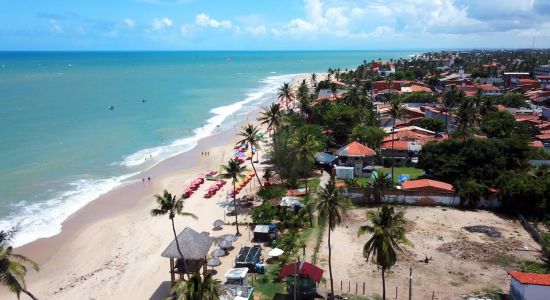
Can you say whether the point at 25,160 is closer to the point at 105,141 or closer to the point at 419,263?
the point at 105,141

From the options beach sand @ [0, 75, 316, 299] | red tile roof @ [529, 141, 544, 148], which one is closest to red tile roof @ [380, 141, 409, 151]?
red tile roof @ [529, 141, 544, 148]

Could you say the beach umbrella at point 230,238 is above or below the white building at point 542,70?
below

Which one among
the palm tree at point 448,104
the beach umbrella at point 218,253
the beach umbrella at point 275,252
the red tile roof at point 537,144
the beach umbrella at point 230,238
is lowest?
the beach umbrella at point 218,253

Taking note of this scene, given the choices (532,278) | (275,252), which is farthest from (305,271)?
(532,278)

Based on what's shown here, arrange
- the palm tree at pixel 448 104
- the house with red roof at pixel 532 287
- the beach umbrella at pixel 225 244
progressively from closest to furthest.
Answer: the house with red roof at pixel 532 287
the beach umbrella at pixel 225 244
the palm tree at pixel 448 104

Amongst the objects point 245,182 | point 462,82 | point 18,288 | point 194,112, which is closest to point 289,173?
point 245,182

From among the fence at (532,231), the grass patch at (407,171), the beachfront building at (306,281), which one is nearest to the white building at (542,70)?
the grass patch at (407,171)

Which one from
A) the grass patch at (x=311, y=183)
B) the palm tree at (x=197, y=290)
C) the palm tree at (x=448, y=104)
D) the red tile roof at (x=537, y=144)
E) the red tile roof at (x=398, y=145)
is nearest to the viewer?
the palm tree at (x=197, y=290)

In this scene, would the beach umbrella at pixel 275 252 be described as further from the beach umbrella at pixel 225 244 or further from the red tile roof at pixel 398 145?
the red tile roof at pixel 398 145

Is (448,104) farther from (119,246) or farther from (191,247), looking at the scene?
(191,247)
